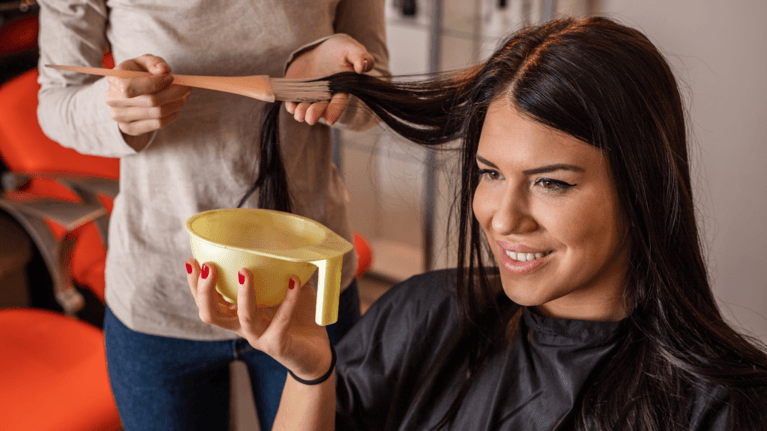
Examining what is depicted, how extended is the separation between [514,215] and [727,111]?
6.86 feet

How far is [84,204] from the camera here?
1.95 m

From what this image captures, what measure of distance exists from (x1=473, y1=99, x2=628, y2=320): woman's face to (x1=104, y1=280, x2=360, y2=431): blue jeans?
1.51ft

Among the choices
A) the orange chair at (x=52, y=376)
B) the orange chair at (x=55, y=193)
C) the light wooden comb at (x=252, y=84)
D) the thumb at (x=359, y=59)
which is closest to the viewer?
the light wooden comb at (x=252, y=84)

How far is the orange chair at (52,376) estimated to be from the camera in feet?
4.83

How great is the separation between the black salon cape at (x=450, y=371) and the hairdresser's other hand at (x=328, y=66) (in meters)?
0.43

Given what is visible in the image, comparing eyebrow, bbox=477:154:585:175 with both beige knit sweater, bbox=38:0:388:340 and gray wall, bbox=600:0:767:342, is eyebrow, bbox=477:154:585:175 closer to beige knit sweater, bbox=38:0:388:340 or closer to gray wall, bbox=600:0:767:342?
beige knit sweater, bbox=38:0:388:340

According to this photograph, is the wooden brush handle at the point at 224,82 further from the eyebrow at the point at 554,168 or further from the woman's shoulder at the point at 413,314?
the woman's shoulder at the point at 413,314

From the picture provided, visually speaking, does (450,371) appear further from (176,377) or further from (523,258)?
(176,377)

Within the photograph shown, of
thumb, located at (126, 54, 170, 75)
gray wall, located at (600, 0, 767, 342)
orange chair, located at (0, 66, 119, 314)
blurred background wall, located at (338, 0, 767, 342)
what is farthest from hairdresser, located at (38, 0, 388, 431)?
gray wall, located at (600, 0, 767, 342)

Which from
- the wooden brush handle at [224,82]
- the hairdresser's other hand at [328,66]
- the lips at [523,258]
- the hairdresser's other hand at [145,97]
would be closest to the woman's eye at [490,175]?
the lips at [523,258]

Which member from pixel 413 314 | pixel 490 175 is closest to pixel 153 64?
pixel 490 175

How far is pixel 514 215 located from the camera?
3.06ft

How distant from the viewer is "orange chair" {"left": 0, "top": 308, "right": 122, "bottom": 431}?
4.83 feet

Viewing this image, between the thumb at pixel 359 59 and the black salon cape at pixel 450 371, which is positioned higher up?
the thumb at pixel 359 59
